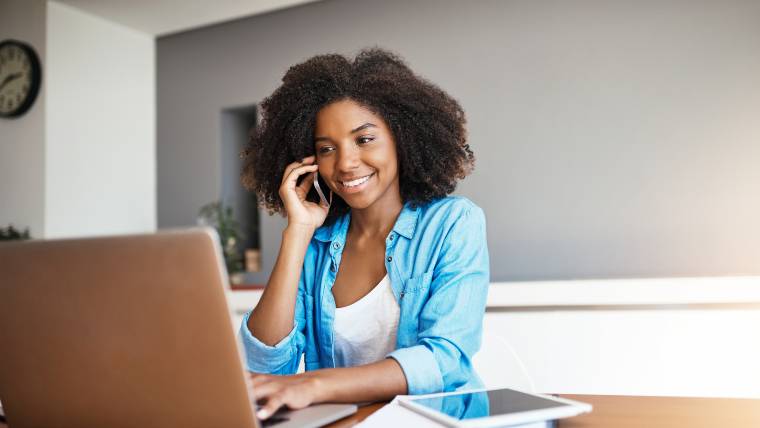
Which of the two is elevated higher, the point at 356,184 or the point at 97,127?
the point at 97,127

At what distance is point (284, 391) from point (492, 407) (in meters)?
0.28

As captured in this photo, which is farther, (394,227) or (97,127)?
(97,127)

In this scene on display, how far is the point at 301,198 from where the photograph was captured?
151 centimetres

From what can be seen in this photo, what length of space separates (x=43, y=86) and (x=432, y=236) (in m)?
3.46

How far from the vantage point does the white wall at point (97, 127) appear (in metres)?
3.88

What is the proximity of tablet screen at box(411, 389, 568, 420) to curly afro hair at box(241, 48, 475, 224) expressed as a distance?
72 cm

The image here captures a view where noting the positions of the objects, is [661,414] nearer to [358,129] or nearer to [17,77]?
[358,129]

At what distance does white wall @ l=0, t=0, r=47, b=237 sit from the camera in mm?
3820

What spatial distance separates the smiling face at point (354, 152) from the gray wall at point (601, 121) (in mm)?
2100

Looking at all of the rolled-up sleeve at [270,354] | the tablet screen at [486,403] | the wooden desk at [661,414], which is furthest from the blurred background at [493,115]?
the tablet screen at [486,403]

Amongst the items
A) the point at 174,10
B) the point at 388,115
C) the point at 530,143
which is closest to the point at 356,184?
the point at 388,115

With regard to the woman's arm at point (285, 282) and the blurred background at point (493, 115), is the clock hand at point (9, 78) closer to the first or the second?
the blurred background at point (493, 115)

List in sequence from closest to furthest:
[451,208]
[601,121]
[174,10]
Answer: [451,208] < [601,121] < [174,10]

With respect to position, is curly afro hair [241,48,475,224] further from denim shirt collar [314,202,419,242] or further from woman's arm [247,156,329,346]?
woman's arm [247,156,329,346]
